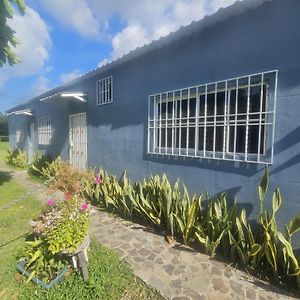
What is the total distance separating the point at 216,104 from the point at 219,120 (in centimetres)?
30

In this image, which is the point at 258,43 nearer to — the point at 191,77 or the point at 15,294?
the point at 191,77

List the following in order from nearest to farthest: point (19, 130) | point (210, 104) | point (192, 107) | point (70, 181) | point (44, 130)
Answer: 1. point (210, 104)
2. point (192, 107)
3. point (70, 181)
4. point (44, 130)
5. point (19, 130)

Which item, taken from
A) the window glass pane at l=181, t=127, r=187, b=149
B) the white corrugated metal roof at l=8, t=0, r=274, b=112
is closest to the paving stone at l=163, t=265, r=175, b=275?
the window glass pane at l=181, t=127, r=187, b=149

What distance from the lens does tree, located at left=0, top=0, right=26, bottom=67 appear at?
591cm

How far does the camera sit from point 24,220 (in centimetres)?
548

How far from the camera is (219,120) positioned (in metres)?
4.34

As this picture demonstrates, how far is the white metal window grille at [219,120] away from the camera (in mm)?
3707

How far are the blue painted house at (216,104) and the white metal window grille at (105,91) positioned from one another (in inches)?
1.3

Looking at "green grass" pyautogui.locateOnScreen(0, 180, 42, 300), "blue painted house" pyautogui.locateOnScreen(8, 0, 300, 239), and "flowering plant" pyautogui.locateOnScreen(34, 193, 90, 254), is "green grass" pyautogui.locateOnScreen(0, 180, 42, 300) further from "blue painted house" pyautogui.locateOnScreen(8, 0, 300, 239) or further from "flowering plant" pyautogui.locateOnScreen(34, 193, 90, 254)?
"blue painted house" pyautogui.locateOnScreen(8, 0, 300, 239)

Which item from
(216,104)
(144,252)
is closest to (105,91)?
(216,104)

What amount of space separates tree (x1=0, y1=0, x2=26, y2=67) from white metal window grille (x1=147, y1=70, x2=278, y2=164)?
4.16 m

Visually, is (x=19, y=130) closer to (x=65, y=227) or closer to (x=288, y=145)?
(x=65, y=227)

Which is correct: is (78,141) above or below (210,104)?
below

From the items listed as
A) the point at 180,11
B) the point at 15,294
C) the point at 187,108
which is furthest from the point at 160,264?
the point at 180,11
